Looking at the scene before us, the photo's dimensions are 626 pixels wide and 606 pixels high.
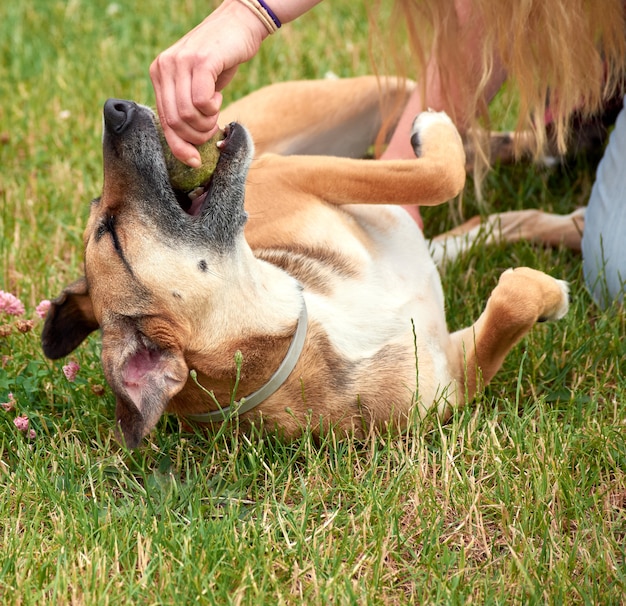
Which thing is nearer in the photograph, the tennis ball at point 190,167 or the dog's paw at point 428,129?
the tennis ball at point 190,167

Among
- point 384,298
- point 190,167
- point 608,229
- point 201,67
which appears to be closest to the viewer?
point 201,67

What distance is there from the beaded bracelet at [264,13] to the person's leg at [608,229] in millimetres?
1560

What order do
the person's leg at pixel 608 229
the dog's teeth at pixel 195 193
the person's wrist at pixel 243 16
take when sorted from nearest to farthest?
the person's wrist at pixel 243 16 → the dog's teeth at pixel 195 193 → the person's leg at pixel 608 229

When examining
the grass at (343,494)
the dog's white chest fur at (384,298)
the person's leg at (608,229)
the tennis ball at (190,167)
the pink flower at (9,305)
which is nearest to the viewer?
the grass at (343,494)

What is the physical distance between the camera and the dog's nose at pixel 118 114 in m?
2.71

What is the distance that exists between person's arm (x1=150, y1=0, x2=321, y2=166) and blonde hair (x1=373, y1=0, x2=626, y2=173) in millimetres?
823

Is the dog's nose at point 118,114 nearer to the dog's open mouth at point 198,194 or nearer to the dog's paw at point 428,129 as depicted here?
the dog's open mouth at point 198,194

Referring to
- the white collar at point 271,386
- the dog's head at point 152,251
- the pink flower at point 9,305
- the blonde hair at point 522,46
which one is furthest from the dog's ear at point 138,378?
the blonde hair at point 522,46

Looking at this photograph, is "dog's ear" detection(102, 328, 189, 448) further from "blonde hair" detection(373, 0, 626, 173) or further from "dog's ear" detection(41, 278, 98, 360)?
"blonde hair" detection(373, 0, 626, 173)

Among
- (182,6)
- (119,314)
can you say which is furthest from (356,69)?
(119,314)

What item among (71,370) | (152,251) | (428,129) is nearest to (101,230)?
(152,251)

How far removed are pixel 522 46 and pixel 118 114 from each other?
1469 mm

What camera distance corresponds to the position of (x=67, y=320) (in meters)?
3.04

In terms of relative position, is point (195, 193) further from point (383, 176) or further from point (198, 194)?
point (383, 176)
